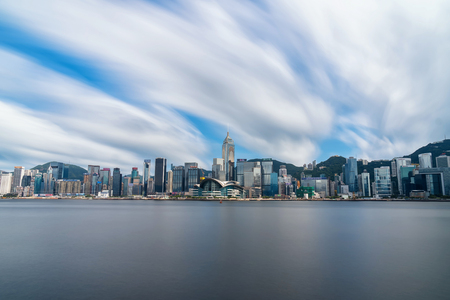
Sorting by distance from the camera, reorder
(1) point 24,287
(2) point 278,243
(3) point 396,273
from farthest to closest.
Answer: (2) point 278,243, (3) point 396,273, (1) point 24,287

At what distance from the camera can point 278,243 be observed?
1399 inches

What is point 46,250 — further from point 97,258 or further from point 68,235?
point 68,235

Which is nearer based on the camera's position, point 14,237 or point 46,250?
point 46,250

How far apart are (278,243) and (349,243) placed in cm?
915

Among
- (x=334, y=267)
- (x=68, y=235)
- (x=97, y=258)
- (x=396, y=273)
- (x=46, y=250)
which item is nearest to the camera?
(x=396, y=273)

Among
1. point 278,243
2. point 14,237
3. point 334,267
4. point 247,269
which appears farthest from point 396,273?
point 14,237

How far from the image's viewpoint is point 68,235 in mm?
41938

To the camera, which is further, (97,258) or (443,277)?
(97,258)

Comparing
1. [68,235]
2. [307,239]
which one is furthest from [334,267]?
[68,235]

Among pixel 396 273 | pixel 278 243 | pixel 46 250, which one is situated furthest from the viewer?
pixel 278 243

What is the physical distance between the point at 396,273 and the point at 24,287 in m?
27.4

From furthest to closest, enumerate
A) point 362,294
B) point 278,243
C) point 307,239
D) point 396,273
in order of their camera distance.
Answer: point 307,239, point 278,243, point 396,273, point 362,294

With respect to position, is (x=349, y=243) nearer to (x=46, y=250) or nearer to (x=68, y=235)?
(x=46, y=250)

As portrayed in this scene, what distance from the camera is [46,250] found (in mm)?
30906
